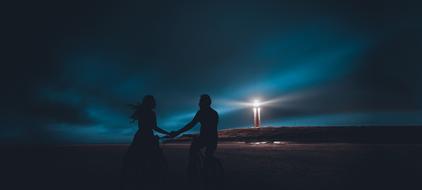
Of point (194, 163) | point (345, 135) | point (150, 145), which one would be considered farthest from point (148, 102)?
point (345, 135)

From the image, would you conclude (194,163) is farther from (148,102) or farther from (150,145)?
(148,102)

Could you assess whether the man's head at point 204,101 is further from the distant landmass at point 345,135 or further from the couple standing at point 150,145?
the distant landmass at point 345,135

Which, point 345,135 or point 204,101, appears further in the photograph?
point 345,135

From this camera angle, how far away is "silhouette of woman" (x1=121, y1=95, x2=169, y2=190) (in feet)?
19.4

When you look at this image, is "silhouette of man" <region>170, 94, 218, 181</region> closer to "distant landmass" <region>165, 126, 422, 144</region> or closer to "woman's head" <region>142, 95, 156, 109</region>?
"woman's head" <region>142, 95, 156, 109</region>

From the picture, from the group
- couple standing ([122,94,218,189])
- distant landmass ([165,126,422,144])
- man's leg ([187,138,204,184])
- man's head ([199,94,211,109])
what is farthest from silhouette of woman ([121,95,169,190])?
distant landmass ([165,126,422,144])

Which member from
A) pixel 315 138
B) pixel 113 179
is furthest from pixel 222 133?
pixel 113 179

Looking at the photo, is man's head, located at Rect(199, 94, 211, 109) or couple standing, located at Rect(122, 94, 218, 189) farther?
man's head, located at Rect(199, 94, 211, 109)

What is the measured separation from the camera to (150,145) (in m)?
5.95

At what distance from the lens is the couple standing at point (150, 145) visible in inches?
232

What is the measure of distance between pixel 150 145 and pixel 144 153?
19 cm

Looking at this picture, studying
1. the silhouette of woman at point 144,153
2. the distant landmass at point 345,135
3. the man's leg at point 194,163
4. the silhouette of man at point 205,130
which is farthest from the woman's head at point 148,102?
the distant landmass at point 345,135

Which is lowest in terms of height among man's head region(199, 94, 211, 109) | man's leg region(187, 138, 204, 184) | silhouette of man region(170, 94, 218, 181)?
man's leg region(187, 138, 204, 184)

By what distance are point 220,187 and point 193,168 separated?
24.9 inches
